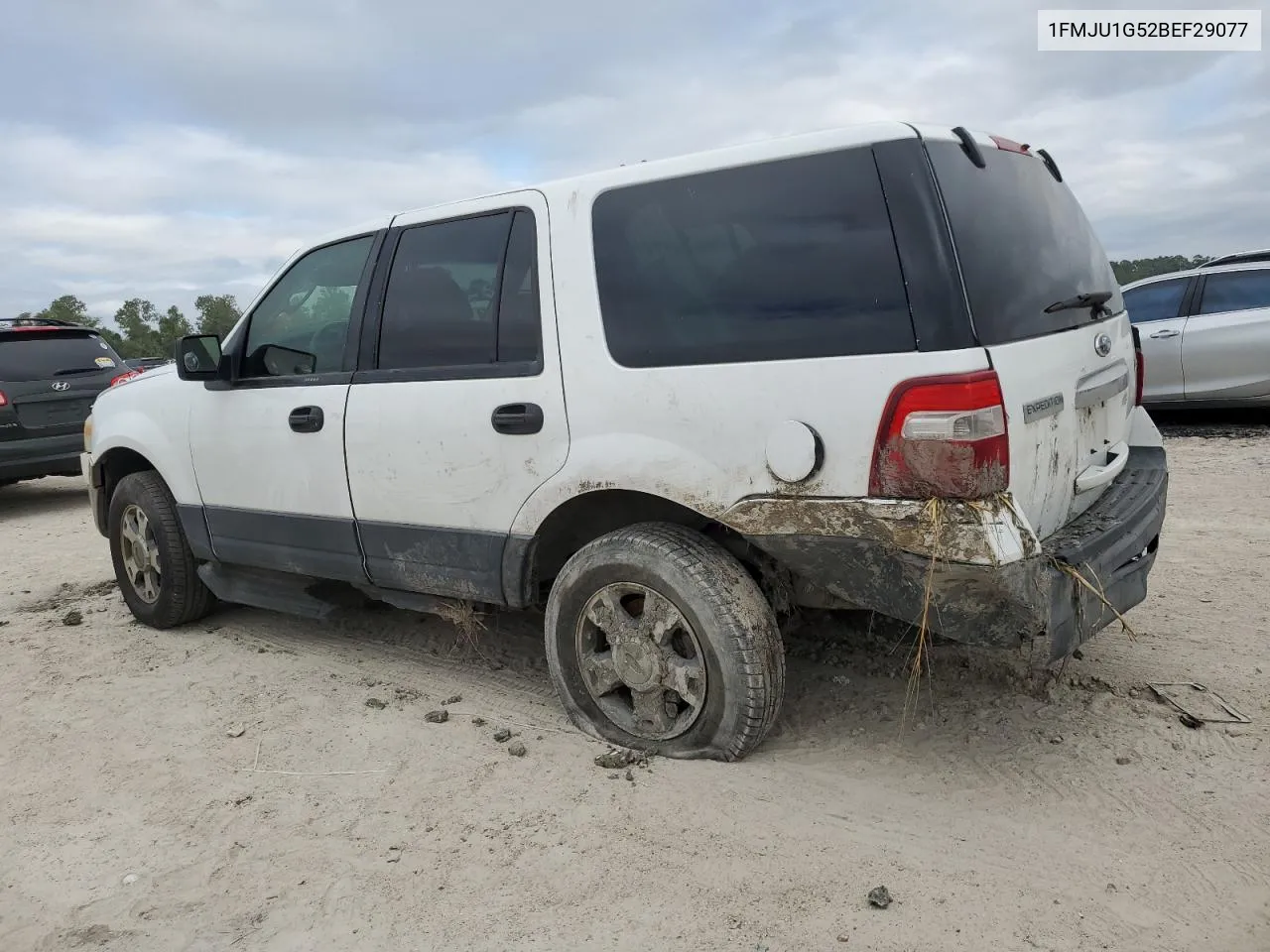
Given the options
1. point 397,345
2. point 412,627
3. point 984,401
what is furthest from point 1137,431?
point 412,627

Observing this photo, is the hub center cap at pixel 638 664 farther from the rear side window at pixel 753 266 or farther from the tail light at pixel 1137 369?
the tail light at pixel 1137 369

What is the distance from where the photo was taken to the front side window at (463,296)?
132 inches

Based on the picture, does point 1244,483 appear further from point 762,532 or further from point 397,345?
point 397,345

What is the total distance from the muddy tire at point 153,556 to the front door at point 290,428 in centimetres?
41

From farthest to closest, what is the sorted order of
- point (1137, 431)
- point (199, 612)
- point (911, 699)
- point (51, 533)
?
point (51, 533), point (199, 612), point (1137, 431), point (911, 699)

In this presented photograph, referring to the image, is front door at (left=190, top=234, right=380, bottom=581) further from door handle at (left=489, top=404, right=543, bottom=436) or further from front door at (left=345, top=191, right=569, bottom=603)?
door handle at (left=489, top=404, right=543, bottom=436)

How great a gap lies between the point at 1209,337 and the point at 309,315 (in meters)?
8.12

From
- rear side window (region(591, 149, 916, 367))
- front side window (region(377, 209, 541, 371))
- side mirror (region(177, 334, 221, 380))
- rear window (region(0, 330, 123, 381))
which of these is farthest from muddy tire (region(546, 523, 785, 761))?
rear window (region(0, 330, 123, 381))

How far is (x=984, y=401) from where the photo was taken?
2498 millimetres

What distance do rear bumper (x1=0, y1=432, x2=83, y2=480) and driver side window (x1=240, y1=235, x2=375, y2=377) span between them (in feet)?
19.1

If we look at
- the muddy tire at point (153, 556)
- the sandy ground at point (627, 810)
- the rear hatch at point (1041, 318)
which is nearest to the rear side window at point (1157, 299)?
the sandy ground at point (627, 810)

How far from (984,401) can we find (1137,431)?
1634 mm

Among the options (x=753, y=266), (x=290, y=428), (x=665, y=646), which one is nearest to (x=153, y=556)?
(x=290, y=428)

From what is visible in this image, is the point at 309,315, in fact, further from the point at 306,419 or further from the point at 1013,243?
the point at 1013,243
